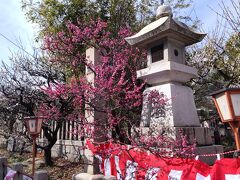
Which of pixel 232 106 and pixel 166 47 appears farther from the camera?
pixel 166 47

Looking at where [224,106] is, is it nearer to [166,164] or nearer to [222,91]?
[222,91]

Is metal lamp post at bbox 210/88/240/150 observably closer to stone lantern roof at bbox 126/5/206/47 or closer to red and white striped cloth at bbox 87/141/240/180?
red and white striped cloth at bbox 87/141/240/180

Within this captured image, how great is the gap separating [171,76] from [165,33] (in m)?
0.96

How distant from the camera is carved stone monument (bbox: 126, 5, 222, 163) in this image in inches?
206

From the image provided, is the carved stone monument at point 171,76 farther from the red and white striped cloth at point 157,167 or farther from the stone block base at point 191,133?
the red and white striped cloth at point 157,167

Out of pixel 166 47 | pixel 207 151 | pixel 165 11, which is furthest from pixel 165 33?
pixel 207 151

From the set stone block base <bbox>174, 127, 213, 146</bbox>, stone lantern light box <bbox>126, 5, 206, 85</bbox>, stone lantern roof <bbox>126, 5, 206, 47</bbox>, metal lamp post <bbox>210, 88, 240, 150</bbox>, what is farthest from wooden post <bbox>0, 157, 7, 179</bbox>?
metal lamp post <bbox>210, 88, 240, 150</bbox>

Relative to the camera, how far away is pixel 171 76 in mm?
5516

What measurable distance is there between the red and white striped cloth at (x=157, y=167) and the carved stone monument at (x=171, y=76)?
89 cm

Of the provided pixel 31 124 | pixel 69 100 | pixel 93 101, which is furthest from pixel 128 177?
pixel 69 100

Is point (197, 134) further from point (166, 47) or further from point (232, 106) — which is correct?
point (232, 106)

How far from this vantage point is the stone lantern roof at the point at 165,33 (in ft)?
17.6

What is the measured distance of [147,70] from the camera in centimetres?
585

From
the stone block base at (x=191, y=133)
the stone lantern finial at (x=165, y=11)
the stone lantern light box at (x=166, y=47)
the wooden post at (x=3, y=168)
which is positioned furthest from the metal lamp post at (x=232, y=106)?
the wooden post at (x=3, y=168)
